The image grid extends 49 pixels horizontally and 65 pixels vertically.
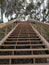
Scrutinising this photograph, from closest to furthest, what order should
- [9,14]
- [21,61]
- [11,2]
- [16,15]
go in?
[21,61]
[11,2]
[9,14]
[16,15]

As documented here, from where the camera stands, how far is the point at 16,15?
110 feet

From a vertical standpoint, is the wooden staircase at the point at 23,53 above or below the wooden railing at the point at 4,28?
below

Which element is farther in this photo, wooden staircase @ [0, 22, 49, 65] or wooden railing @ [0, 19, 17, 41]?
wooden railing @ [0, 19, 17, 41]

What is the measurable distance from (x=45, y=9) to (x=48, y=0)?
12.9ft

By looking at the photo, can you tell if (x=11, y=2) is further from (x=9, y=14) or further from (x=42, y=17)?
(x=42, y=17)

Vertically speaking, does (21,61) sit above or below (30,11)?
below

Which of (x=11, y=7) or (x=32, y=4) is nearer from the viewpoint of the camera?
(x=11, y=7)

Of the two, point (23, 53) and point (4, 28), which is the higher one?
point (4, 28)

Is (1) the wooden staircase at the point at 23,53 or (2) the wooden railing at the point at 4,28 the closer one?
(1) the wooden staircase at the point at 23,53

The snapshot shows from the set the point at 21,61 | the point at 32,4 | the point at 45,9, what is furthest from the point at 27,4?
the point at 21,61

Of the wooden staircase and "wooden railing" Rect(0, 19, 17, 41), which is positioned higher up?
"wooden railing" Rect(0, 19, 17, 41)

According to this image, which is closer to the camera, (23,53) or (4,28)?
(23,53)

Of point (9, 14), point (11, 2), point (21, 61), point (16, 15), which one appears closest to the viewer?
point (21, 61)

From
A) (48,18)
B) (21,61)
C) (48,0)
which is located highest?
(48,0)
